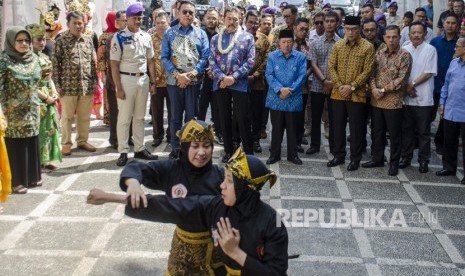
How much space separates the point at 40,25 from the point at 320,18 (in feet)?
13.3

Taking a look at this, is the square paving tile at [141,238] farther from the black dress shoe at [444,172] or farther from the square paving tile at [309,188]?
the black dress shoe at [444,172]

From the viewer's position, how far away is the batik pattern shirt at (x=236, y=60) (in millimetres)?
7062

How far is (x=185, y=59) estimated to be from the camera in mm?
7176

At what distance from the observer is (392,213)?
561cm

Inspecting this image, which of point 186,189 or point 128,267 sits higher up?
point 186,189

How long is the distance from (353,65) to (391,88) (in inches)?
22.5

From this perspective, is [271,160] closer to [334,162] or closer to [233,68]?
[334,162]

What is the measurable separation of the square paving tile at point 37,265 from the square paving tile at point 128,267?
0.70ft

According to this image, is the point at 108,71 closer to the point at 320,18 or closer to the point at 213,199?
the point at 320,18

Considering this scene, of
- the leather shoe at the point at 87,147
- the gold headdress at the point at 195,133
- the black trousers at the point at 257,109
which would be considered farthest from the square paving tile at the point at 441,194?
the leather shoe at the point at 87,147

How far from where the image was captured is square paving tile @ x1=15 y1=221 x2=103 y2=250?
15.6 feet

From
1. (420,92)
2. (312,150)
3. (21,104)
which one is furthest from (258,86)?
(21,104)

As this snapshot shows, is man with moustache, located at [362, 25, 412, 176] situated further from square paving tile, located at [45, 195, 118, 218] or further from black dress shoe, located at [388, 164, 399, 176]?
square paving tile, located at [45, 195, 118, 218]

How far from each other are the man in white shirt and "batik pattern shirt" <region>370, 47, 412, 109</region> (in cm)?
16
